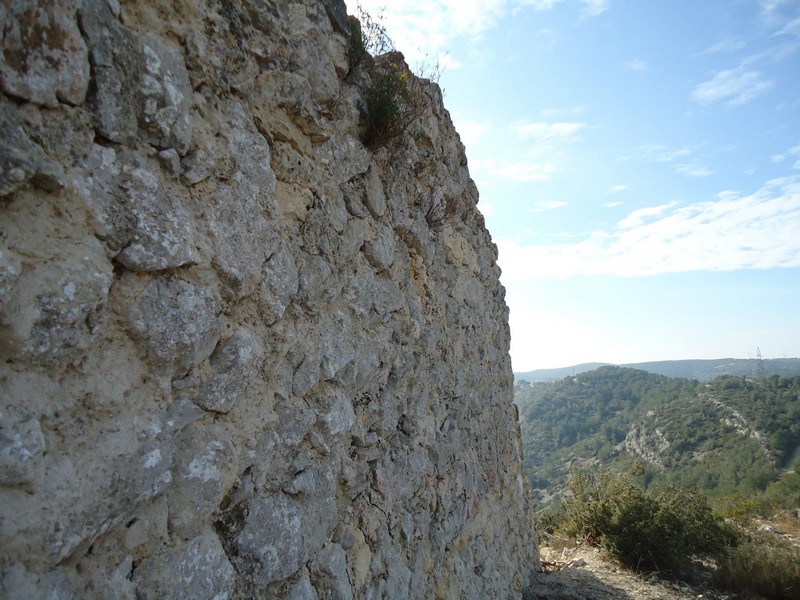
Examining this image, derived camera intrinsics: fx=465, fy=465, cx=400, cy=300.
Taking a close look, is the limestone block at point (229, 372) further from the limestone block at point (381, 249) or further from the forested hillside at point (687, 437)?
the forested hillside at point (687, 437)

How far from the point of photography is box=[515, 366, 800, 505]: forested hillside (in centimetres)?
3103

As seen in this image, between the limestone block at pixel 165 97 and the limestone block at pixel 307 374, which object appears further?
the limestone block at pixel 307 374

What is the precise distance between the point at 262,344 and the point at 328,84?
144cm

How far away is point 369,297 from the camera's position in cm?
280

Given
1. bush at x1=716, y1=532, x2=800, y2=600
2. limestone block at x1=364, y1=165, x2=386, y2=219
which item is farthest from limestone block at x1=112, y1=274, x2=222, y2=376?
bush at x1=716, y1=532, x2=800, y2=600

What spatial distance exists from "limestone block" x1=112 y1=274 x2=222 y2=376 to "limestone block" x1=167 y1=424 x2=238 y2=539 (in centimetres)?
26

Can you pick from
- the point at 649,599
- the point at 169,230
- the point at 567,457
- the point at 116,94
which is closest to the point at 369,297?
the point at 169,230

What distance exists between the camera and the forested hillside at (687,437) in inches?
1222

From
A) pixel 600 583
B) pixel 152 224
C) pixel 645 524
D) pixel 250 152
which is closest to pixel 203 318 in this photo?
pixel 152 224

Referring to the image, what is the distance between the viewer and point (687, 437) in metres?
38.1

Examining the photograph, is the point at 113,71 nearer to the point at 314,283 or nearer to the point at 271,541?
the point at 314,283

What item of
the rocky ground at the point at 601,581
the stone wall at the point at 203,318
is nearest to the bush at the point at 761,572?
the rocky ground at the point at 601,581

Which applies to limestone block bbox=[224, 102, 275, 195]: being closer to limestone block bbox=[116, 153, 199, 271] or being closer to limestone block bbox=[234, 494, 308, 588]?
limestone block bbox=[116, 153, 199, 271]

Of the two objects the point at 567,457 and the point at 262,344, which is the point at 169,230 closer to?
the point at 262,344
